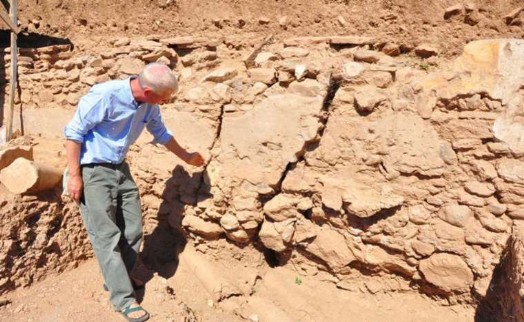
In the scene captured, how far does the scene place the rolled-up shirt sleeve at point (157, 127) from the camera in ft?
9.19

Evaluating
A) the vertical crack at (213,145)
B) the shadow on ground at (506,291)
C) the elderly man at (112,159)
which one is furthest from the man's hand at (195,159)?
the shadow on ground at (506,291)

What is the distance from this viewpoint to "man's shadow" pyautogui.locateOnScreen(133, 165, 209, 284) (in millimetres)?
3424

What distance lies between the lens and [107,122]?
2.49 metres

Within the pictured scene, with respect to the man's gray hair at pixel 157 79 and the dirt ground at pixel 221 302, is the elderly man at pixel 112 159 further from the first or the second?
the dirt ground at pixel 221 302

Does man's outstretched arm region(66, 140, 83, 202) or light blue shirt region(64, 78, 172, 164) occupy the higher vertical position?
light blue shirt region(64, 78, 172, 164)

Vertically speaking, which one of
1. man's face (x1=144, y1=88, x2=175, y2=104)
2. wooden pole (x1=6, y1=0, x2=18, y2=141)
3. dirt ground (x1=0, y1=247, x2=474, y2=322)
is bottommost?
dirt ground (x1=0, y1=247, x2=474, y2=322)

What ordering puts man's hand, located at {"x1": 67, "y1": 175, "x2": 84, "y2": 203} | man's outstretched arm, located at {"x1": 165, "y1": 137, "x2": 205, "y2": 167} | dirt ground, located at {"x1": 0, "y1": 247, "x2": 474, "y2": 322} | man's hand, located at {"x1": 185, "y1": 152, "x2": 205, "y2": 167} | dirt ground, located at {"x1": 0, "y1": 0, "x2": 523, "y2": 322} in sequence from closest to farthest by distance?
1. man's hand, located at {"x1": 67, "y1": 175, "x2": 84, "y2": 203}
2. dirt ground, located at {"x1": 0, "y1": 247, "x2": 474, "y2": 322}
3. dirt ground, located at {"x1": 0, "y1": 0, "x2": 523, "y2": 322}
4. man's outstretched arm, located at {"x1": 165, "y1": 137, "x2": 205, "y2": 167}
5. man's hand, located at {"x1": 185, "y1": 152, "x2": 205, "y2": 167}

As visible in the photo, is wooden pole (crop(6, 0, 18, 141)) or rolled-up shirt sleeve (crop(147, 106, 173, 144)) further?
wooden pole (crop(6, 0, 18, 141))

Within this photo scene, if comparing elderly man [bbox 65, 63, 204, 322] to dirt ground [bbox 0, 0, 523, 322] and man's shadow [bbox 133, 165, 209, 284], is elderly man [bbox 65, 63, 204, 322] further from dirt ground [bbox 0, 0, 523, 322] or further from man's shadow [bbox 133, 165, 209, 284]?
man's shadow [bbox 133, 165, 209, 284]

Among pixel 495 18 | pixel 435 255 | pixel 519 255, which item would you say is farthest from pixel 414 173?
pixel 495 18

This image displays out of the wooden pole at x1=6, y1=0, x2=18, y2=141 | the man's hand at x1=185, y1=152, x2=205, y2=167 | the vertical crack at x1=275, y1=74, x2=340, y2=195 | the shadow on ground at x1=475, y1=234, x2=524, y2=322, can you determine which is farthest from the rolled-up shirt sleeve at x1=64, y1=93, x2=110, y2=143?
the wooden pole at x1=6, y1=0, x2=18, y2=141

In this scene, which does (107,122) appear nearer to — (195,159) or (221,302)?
(195,159)

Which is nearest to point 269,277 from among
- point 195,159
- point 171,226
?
point 171,226

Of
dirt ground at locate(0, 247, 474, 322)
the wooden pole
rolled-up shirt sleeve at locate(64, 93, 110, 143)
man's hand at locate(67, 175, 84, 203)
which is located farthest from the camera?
the wooden pole
